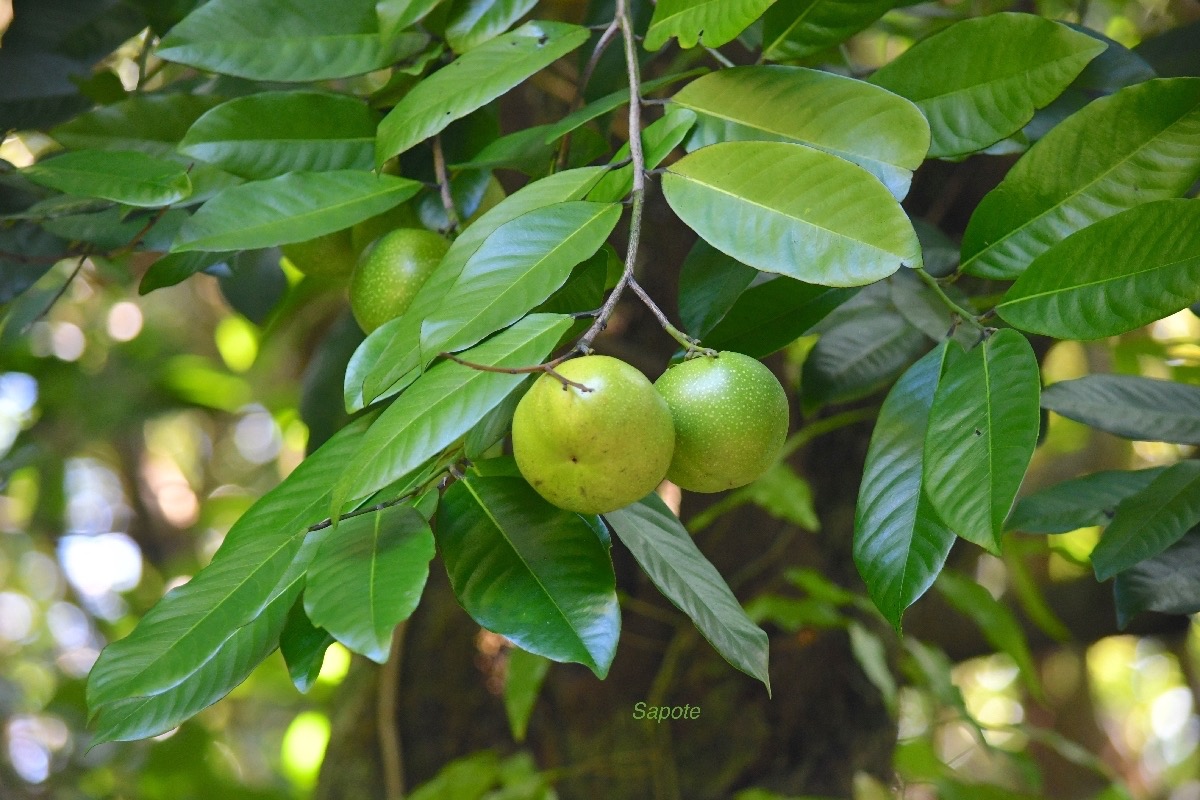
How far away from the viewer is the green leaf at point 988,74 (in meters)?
0.65

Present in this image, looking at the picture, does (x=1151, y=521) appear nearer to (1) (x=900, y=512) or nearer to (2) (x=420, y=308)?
(1) (x=900, y=512)

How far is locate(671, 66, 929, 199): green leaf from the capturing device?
61 cm

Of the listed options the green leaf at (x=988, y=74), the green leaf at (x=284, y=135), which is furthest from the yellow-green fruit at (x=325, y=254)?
the green leaf at (x=988, y=74)

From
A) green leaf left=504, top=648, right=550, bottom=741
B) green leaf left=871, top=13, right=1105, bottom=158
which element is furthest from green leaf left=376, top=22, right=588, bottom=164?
green leaf left=504, top=648, right=550, bottom=741

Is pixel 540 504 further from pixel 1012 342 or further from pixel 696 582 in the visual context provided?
pixel 1012 342

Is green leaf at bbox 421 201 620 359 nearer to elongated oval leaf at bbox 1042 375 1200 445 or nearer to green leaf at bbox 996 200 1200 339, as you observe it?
green leaf at bbox 996 200 1200 339

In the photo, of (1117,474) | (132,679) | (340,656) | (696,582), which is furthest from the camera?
(340,656)

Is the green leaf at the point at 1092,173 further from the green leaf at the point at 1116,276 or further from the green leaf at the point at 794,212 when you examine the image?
the green leaf at the point at 794,212

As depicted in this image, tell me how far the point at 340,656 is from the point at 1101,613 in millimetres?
1638

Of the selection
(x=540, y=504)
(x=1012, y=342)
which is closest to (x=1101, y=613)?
(x=1012, y=342)

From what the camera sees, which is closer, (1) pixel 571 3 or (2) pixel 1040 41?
(2) pixel 1040 41

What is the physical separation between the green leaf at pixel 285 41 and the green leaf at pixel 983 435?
1.64 feet

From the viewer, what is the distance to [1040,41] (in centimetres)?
66

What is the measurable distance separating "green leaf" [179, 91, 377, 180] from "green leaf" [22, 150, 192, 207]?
28 mm
